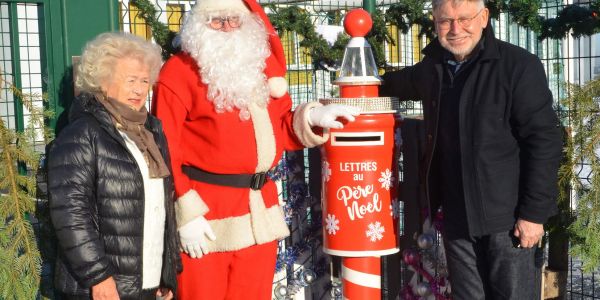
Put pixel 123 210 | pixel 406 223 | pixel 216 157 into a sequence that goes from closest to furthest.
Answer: pixel 123 210, pixel 216 157, pixel 406 223

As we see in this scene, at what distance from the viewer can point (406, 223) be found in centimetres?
459

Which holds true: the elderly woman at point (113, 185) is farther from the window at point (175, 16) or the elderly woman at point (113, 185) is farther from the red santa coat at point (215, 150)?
the window at point (175, 16)

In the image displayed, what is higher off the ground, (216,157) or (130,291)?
(216,157)

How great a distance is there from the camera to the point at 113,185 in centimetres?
316

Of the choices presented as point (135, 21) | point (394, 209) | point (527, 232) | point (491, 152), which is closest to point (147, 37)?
point (135, 21)

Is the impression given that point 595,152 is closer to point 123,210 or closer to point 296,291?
point 296,291

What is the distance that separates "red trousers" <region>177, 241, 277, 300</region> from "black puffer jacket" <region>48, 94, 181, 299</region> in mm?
607

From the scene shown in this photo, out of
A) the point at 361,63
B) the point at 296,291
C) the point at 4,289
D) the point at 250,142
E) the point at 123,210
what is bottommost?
the point at 296,291

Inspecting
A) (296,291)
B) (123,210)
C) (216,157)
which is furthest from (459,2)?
(296,291)

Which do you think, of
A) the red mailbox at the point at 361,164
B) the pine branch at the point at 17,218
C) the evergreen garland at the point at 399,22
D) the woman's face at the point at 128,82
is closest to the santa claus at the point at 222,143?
the red mailbox at the point at 361,164

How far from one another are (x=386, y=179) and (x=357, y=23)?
86 cm

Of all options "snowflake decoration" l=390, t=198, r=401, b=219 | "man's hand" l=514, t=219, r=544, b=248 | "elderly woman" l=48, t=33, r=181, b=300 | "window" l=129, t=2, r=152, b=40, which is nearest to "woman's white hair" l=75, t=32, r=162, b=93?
"elderly woman" l=48, t=33, r=181, b=300

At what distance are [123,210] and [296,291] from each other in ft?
6.52

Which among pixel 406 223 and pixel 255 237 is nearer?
pixel 255 237
